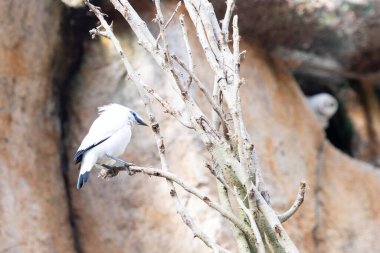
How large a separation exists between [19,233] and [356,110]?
315cm

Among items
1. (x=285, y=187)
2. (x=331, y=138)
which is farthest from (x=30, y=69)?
(x=331, y=138)

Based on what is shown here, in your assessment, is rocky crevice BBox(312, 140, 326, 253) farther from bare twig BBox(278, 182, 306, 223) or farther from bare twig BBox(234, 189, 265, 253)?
bare twig BBox(234, 189, 265, 253)

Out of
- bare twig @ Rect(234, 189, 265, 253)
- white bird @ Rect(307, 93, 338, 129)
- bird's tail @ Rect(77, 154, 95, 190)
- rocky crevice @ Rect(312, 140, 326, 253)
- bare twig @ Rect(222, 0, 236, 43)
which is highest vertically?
bare twig @ Rect(222, 0, 236, 43)

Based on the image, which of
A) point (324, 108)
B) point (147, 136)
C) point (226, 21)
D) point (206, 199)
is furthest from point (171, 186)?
point (324, 108)

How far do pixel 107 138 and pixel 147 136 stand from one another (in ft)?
3.85

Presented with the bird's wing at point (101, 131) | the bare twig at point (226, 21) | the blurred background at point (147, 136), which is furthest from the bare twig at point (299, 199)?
the blurred background at point (147, 136)

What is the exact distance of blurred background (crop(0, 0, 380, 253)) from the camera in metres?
3.73

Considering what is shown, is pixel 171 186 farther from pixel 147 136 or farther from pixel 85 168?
pixel 147 136

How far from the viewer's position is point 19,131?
3.77 metres

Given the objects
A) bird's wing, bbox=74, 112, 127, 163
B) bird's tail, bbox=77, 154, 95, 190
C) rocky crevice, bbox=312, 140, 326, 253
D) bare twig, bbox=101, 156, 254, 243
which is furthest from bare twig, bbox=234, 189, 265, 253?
rocky crevice, bbox=312, 140, 326, 253

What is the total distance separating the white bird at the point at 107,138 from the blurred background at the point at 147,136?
38.4 inches

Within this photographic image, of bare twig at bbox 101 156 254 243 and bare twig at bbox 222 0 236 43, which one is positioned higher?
bare twig at bbox 222 0 236 43

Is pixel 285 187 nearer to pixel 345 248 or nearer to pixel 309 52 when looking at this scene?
pixel 345 248

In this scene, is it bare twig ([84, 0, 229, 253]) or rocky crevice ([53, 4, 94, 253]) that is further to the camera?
rocky crevice ([53, 4, 94, 253])
